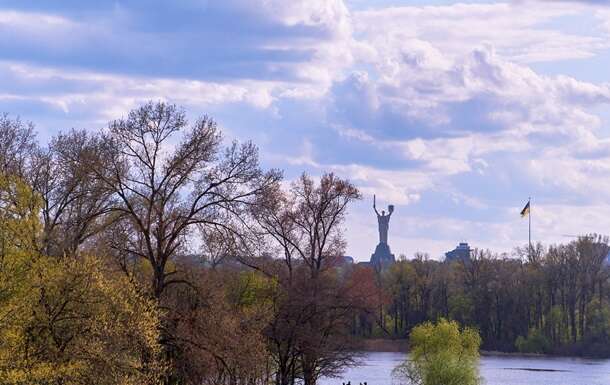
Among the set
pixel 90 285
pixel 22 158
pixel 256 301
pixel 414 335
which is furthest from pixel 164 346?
pixel 414 335

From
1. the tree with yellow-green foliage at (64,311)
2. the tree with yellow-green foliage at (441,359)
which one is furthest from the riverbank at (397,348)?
the tree with yellow-green foliage at (64,311)

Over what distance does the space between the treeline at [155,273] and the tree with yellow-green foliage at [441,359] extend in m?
8.05

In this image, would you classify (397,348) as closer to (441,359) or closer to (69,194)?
(441,359)

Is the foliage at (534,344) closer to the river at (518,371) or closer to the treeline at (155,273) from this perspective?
the river at (518,371)

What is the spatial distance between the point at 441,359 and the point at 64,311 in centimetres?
3952

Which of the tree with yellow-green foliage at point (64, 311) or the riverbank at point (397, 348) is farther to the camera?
the riverbank at point (397, 348)

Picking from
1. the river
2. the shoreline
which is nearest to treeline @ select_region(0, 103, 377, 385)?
the river

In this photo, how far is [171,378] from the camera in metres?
43.3

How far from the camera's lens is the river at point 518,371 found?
86.6 m

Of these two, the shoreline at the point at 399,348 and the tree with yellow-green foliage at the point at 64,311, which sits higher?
the shoreline at the point at 399,348

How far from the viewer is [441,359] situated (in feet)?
232

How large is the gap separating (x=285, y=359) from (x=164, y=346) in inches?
676

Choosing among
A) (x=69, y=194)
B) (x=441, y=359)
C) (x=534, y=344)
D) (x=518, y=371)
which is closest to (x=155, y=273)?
(x=69, y=194)

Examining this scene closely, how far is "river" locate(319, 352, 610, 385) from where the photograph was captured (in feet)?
284
